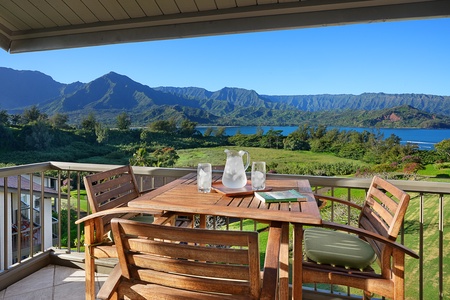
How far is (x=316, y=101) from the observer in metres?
7.33

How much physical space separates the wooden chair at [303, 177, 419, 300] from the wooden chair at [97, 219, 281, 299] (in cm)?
64

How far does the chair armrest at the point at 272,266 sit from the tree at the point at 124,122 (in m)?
6.16

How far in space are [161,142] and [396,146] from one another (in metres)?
4.53

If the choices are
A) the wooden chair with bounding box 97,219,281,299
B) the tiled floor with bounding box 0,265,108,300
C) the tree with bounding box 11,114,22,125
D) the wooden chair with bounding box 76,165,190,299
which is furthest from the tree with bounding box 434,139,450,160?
the tree with bounding box 11,114,22,125

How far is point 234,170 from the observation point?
2.02m

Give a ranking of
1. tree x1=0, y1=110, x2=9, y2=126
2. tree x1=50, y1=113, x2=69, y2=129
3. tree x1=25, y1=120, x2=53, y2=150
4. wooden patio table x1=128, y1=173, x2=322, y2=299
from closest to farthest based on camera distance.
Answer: wooden patio table x1=128, y1=173, x2=322, y2=299
tree x1=25, y1=120, x2=53, y2=150
tree x1=0, y1=110, x2=9, y2=126
tree x1=50, y1=113, x2=69, y2=129

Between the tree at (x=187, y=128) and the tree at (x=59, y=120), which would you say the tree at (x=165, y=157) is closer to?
the tree at (x=187, y=128)

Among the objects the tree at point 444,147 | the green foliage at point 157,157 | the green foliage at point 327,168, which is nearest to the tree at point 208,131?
the green foliage at point 157,157

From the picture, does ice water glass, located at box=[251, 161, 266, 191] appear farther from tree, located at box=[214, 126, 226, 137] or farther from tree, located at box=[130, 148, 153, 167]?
tree, located at box=[130, 148, 153, 167]

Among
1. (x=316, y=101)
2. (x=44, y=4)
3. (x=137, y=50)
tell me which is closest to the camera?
(x=44, y=4)

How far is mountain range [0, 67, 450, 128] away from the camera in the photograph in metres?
6.06

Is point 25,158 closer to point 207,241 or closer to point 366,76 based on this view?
point 207,241

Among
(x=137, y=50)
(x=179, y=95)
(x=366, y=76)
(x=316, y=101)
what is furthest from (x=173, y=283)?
(x=137, y=50)

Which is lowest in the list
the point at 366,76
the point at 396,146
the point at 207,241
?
the point at 207,241
